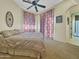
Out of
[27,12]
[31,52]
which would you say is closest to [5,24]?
[31,52]

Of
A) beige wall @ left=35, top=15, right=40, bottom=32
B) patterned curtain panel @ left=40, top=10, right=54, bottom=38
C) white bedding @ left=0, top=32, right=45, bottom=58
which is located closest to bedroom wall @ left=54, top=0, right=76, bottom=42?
patterned curtain panel @ left=40, top=10, right=54, bottom=38

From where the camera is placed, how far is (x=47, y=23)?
862 cm

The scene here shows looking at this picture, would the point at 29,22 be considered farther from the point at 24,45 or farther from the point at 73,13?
the point at 24,45

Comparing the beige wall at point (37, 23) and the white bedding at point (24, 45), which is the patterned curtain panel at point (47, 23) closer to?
the beige wall at point (37, 23)

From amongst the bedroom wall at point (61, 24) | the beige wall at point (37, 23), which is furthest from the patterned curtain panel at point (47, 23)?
the bedroom wall at point (61, 24)

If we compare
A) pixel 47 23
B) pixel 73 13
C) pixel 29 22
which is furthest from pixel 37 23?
pixel 73 13

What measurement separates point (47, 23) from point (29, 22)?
1.32 meters

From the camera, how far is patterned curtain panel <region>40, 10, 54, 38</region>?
8.37 meters

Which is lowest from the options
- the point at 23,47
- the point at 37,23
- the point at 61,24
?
the point at 23,47

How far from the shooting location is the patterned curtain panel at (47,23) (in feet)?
27.5

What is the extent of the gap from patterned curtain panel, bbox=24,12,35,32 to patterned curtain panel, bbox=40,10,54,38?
656 millimetres

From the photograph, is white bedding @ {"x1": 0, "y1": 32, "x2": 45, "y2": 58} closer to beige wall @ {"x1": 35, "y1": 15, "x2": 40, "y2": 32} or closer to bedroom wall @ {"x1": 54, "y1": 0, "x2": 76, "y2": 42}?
bedroom wall @ {"x1": 54, "y1": 0, "x2": 76, "y2": 42}

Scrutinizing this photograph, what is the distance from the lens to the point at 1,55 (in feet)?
10.6

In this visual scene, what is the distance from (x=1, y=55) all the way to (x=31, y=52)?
0.82 meters
